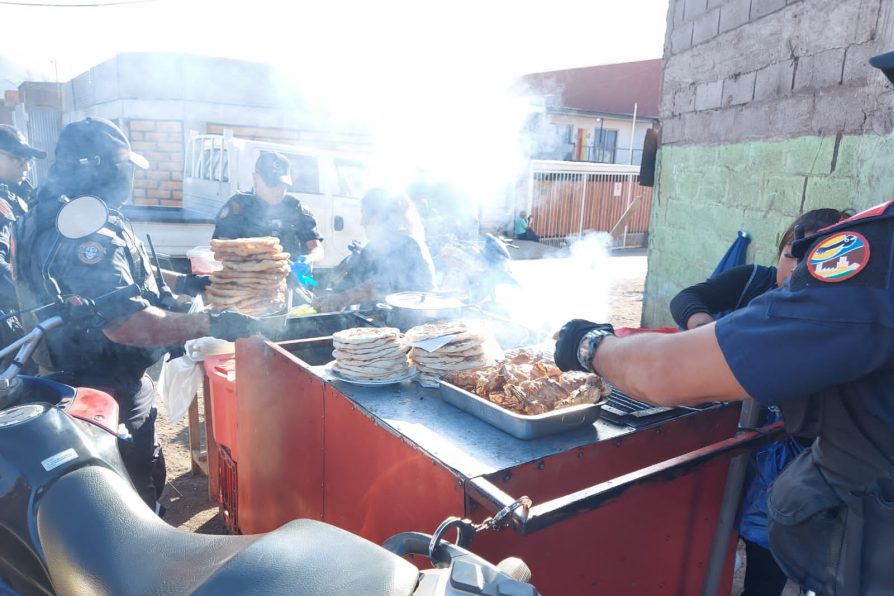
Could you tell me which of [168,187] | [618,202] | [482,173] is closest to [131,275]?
[168,187]

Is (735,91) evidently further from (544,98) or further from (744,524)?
(544,98)

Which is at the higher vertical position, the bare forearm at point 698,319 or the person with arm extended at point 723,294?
the person with arm extended at point 723,294

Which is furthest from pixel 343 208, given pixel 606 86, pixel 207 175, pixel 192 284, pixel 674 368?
pixel 606 86

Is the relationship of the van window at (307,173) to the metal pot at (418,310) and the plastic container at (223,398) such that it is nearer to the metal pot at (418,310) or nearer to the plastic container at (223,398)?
the plastic container at (223,398)

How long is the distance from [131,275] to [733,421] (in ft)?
9.12

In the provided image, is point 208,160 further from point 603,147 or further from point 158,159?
point 603,147

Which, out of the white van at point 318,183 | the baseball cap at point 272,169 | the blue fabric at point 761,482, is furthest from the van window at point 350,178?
the blue fabric at point 761,482

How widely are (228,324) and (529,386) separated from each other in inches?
59.2

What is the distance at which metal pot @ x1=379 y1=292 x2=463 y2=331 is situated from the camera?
3.21m

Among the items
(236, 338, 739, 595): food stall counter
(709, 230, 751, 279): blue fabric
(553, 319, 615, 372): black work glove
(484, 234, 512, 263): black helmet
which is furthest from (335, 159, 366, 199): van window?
(553, 319, 615, 372): black work glove

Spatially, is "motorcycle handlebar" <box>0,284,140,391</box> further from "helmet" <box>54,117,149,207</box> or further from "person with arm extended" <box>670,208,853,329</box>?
"person with arm extended" <box>670,208,853,329</box>

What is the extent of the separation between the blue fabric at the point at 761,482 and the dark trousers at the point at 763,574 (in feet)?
0.42

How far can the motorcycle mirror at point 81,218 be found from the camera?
7.10ft

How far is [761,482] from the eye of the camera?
2.36 metres
